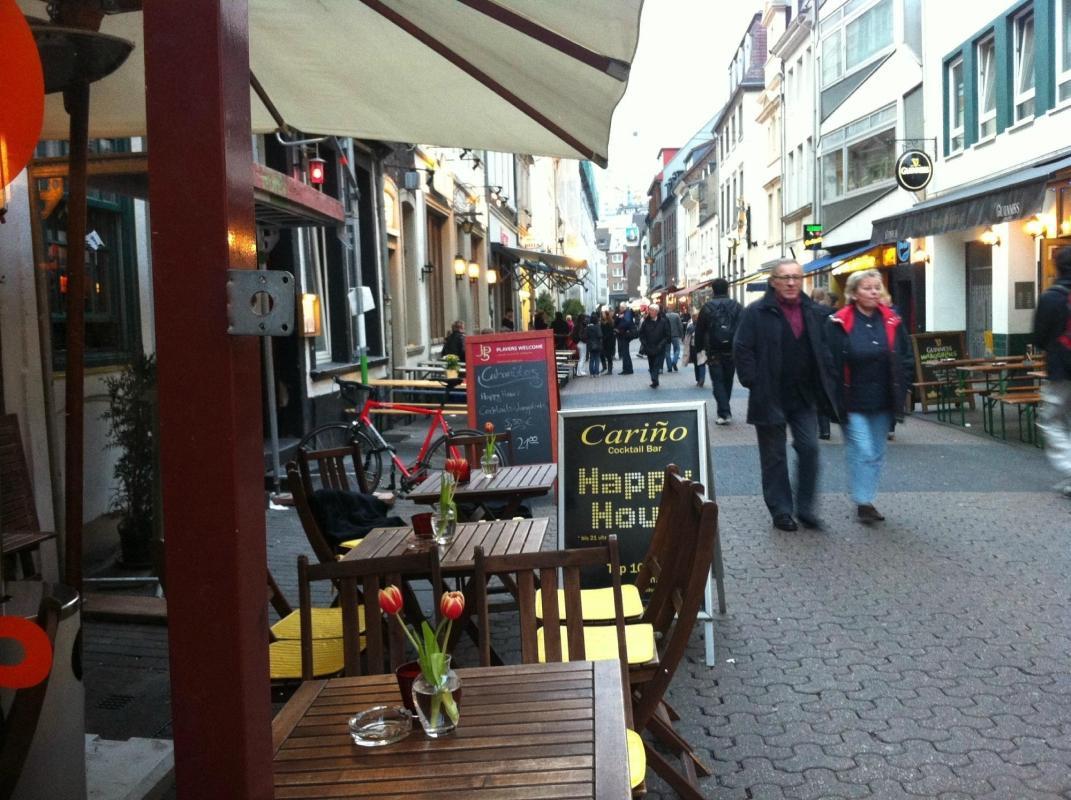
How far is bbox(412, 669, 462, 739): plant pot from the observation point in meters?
2.43

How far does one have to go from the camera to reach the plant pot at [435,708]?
7.98ft

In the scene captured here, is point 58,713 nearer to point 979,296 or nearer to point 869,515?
point 869,515

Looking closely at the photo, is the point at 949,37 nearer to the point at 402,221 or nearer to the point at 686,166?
the point at 402,221

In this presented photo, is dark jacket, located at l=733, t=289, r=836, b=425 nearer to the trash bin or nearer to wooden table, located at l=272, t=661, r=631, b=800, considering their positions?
wooden table, located at l=272, t=661, r=631, b=800

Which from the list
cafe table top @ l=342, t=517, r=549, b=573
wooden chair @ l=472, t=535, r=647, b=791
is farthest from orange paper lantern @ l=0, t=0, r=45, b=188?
cafe table top @ l=342, t=517, r=549, b=573

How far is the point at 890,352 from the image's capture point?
300 inches

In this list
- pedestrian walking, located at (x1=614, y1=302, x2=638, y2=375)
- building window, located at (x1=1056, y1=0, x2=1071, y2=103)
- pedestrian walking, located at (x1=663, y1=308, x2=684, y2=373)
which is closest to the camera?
building window, located at (x1=1056, y1=0, x2=1071, y2=103)

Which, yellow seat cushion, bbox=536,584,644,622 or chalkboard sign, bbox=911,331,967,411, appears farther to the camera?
chalkboard sign, bbox=911,331,967,411

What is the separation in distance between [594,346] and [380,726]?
975 inches

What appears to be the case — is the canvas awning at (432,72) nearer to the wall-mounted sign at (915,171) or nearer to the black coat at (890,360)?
the black coat at (890,360)

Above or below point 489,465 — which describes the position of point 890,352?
above

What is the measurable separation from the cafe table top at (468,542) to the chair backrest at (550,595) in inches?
27.0

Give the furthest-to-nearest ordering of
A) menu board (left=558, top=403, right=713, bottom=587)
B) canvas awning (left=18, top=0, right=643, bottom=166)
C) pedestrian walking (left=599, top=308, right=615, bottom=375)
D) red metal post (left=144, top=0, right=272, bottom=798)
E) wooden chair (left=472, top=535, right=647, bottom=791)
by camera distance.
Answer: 1. pedestrian walking (left=599, top=308, right=615, bottom=375)
2. menu board (left=558, top=403, right=713, bottom=587)
3. canvas awning (left=18, top=0, right=643, bottom=166)
4. wooden chair (left=472, top=535, right=647, bottom=791)
5. red metal post (left=144, top=0, right=272, bottom=798)

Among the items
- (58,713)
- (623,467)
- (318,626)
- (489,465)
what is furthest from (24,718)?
(489,465)
